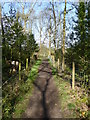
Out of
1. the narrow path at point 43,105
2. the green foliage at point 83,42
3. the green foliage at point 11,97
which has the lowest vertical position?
the narrow path at point 43,105

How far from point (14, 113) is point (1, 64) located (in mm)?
3513

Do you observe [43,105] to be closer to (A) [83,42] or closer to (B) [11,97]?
(B) [11,97]

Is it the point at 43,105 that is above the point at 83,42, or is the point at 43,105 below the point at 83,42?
below

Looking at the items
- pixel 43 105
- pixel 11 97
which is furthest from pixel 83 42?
pixel 11 97

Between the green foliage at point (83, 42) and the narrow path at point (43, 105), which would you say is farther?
the green foliage at point (83, 42)

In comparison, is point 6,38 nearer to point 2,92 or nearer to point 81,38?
point 2,92

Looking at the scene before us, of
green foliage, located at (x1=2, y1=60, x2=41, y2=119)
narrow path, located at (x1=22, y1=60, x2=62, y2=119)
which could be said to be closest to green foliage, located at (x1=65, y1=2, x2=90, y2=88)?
narrow path, located at (x1=22, y1=60, x2=62, y2=119)

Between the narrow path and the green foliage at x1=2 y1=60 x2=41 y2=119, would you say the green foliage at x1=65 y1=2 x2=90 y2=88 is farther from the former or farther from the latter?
the green foliage at x1=2 y1=60 x2=41 y2=119

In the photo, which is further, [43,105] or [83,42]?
[83,42]

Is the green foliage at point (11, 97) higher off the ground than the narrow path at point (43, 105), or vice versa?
the green foliage at point (11, 97)

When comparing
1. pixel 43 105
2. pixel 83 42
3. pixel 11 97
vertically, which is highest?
pixel 83 42

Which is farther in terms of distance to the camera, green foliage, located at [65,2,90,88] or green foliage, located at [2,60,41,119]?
green foliage, located at [65,2,90,88]

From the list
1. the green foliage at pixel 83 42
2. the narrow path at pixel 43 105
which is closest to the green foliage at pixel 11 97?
the narrow path at pixel 43 105

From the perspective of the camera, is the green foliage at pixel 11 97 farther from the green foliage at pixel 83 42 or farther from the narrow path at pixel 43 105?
the green foliage at pixel 83 42
